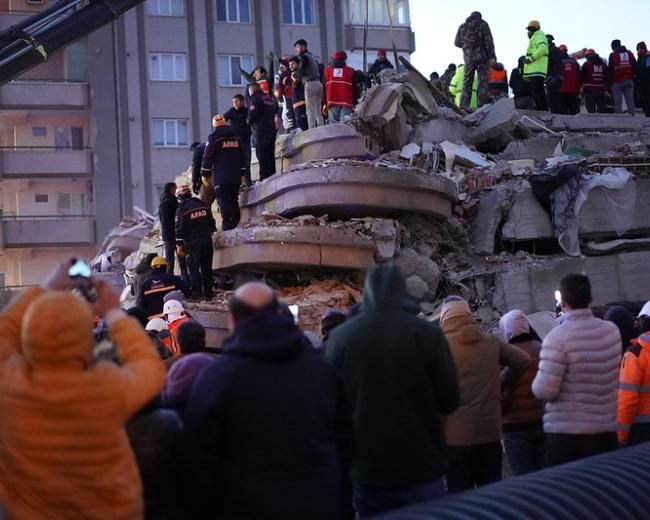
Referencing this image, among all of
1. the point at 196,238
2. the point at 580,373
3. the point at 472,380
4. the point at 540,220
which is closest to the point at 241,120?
the point at 196,238

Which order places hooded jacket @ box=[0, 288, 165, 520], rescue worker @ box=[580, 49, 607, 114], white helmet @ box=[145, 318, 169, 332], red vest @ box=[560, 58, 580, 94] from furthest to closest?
rescue worker @ box=[580, 49, 607, 114]
red vest @ box=[560, 58, 580, 94]
white helmet @ box=[145, 318, 169, 332]
hooded jacket @ box=[0, 288, 165, 520]

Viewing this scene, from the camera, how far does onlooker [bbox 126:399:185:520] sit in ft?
16.8

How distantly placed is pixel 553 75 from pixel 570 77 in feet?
1.97

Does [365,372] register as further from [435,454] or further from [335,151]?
[335,151]

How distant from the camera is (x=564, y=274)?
55.3 ft

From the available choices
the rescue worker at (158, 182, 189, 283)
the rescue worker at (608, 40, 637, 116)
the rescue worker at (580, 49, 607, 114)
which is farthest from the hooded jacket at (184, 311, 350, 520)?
the rescue worker at (608, 40, 637, 116)

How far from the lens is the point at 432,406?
574cm

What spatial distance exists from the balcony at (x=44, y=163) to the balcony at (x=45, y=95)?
172 centimetres

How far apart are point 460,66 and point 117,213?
23324 mm

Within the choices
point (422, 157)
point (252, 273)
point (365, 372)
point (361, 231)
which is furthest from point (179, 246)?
point (365, 372)

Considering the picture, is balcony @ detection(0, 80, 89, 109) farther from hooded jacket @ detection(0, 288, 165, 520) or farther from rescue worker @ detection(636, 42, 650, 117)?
hooded jacket @ detection(0, 288, 165, 520)

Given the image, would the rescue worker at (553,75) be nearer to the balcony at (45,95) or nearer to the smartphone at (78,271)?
the smartphone at (78,271)

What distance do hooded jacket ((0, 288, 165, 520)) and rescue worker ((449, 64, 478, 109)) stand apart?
61.5 ft

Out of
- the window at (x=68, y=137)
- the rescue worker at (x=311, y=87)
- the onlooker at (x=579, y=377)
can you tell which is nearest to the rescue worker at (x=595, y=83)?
the rescue worker at (x=311, y=87)
